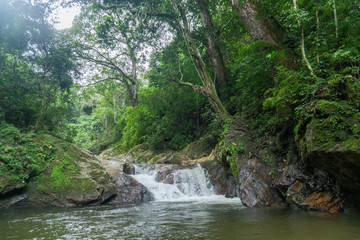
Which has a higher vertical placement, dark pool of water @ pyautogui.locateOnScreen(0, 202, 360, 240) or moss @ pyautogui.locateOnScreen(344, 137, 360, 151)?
moss @ pyautogui.locateOnScreen(344, 137, 360, 151)

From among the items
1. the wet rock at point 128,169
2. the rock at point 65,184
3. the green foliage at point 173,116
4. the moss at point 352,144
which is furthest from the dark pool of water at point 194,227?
the green foliage at point 173,116

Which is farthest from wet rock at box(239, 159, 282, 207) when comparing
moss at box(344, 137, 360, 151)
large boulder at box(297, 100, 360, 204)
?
moss at box(344, 137, 360, 151)

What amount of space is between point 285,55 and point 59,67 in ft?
33.8

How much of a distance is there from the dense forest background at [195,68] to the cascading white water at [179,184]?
→ 2.22 metres

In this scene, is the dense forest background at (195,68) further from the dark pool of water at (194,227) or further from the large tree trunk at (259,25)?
the dark pool of water at (194,227)

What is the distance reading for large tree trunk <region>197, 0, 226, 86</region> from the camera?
12.0m

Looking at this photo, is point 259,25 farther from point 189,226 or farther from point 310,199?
point 189,226

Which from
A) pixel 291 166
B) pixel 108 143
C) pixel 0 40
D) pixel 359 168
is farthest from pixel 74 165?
pixel 108 143

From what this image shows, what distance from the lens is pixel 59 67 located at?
10.8 meters

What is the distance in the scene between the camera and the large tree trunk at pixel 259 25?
6.94 m

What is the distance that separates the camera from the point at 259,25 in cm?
714

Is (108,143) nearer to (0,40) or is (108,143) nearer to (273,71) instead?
(0,40)

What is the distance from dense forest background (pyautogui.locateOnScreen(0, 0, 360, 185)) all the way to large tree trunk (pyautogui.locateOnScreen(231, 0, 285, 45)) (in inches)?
1.3

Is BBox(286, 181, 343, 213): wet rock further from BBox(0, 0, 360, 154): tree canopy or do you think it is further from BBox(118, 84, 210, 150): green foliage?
BBox(118, 84, 210, 150): green foliage
